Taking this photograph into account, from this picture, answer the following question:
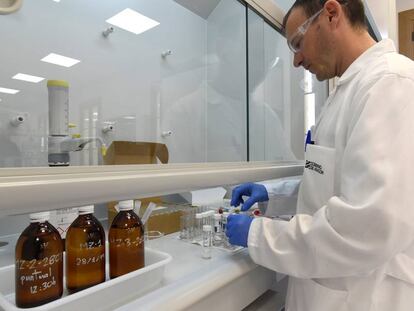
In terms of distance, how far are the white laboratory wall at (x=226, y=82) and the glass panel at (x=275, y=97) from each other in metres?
0.05

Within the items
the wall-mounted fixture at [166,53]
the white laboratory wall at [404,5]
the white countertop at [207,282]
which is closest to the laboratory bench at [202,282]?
the white countertop at [207,282]

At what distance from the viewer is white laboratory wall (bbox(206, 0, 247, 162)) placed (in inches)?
Result: 50.9

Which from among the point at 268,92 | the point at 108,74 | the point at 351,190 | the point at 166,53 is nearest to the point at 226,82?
the point at 268,92

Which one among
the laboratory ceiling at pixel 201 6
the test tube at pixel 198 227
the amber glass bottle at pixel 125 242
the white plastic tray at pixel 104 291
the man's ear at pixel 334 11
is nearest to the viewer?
the white plastic tray at pixel 104 291

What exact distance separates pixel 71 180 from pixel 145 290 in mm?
344

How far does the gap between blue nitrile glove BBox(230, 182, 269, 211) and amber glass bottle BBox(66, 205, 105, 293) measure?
544mm

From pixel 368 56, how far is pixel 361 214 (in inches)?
18.1

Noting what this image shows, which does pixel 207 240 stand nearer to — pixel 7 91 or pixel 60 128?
pixel 60 128

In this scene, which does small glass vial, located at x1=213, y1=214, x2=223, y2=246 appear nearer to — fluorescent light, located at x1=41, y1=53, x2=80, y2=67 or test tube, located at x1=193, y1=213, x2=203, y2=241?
test tube, located at x1=193, y1=213, x2=203, y2=241

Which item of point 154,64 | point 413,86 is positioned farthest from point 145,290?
point 154,64

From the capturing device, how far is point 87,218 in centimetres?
62

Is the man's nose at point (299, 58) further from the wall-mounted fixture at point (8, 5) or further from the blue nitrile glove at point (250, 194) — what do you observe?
the wall-mounted fixture at point (8, 5)

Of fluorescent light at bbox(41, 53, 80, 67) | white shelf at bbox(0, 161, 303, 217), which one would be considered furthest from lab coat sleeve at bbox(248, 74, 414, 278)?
fluorescent light at bbox(41, 53, 80, 67)

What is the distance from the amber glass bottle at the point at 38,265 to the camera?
0.51 metres
